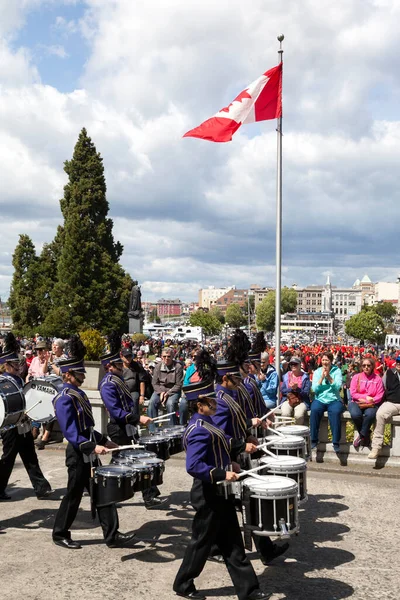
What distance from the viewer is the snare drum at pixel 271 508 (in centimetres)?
580

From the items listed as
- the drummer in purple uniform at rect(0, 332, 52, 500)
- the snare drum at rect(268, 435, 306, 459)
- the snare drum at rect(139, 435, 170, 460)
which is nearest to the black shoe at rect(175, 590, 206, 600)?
the snare drum at rect(268, 435, 306, 459)

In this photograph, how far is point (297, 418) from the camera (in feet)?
37.6

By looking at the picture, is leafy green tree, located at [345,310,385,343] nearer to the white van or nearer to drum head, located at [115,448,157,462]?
the white van

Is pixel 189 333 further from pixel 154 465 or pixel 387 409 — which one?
pixel 154 465

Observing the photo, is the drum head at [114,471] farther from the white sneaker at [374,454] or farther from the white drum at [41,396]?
the white sneaker at [374,454]

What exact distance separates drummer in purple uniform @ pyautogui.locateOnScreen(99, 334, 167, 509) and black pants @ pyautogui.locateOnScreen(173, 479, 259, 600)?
8.56 ft

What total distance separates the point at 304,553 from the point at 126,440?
2.83m

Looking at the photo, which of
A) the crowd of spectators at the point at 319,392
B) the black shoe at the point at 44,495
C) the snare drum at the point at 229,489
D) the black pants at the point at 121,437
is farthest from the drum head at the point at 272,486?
the black shoe at the point at 44,495

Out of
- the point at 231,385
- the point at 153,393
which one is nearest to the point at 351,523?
the point at 231,385

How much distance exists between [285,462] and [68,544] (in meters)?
2.67

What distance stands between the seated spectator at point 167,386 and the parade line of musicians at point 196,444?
3.19m

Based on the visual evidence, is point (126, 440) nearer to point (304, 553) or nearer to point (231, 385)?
point (231, 385)

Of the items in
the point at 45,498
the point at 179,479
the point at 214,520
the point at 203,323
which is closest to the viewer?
the point at 214,520

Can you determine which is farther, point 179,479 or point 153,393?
point 153,393
